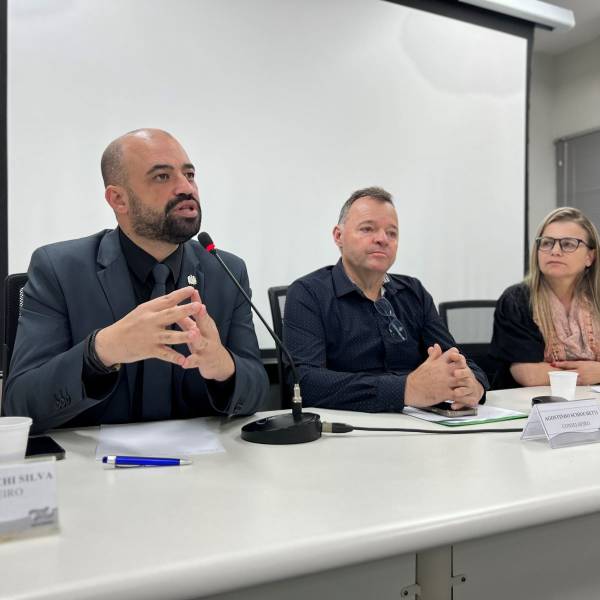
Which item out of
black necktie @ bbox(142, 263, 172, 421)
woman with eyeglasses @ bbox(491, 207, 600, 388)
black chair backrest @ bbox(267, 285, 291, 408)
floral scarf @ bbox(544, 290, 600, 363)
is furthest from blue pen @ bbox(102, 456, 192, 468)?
floral scarf @ bbox(544, 290, 600, 363)

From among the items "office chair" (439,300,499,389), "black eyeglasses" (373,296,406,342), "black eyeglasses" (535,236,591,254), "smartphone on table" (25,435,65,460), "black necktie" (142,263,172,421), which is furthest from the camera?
"office chair" (439,300,499,389)

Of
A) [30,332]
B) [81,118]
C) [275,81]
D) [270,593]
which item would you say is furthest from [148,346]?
[275,81]

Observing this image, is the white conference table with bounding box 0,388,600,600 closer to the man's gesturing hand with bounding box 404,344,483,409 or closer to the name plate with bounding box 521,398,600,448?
the name plate with bounding box 521,398,600,448

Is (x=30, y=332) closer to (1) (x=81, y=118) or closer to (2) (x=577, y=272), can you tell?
(1) (x=81, y=118)

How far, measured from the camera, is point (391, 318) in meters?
1.74

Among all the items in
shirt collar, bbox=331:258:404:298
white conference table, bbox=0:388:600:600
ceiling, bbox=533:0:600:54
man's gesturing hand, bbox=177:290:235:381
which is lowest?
white conference table, bbox=0:388:600:600

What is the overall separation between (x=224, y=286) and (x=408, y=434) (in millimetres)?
582

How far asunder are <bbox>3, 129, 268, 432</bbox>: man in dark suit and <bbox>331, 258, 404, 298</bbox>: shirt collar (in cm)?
37

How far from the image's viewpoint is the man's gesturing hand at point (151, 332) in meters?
0.98

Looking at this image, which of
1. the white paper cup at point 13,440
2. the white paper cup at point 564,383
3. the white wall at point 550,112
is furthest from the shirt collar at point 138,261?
the white wall at point 550,112

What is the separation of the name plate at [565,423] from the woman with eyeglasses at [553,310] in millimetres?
726

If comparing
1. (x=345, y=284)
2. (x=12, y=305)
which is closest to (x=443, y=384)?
(x=345, y=284)

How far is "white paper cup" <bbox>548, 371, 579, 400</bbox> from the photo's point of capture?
138 centimetres

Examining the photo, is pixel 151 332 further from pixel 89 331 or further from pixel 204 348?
pixel 89 331
